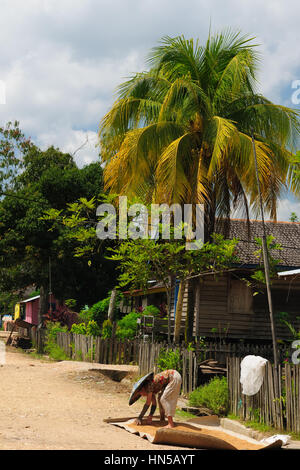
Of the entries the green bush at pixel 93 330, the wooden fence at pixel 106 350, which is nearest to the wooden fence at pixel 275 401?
the wooden fence at pixel 106 350

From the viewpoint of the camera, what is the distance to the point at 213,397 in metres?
11.0

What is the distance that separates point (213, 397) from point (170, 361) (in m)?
2.31

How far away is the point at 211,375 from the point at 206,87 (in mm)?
8604

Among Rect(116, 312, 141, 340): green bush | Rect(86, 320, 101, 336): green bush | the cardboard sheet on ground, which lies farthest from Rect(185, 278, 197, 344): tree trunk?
Answer: the cardboard sheet on ground

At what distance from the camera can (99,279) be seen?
29.2 m

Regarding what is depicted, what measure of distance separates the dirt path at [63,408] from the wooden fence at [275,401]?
2249mm

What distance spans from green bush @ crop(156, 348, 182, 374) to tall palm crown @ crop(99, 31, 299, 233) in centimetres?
402

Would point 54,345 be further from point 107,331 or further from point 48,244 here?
point 48,244

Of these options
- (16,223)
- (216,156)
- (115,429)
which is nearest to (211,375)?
(115,429)

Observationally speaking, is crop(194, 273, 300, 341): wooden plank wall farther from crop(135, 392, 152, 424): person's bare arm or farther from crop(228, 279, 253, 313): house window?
crop(135, 392, 152, 424): person's bare arm

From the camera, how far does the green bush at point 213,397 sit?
10836 millimetres

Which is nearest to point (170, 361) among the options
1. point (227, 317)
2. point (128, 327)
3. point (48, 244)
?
point (227, 317)

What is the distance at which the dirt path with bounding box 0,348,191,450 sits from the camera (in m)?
7.44
